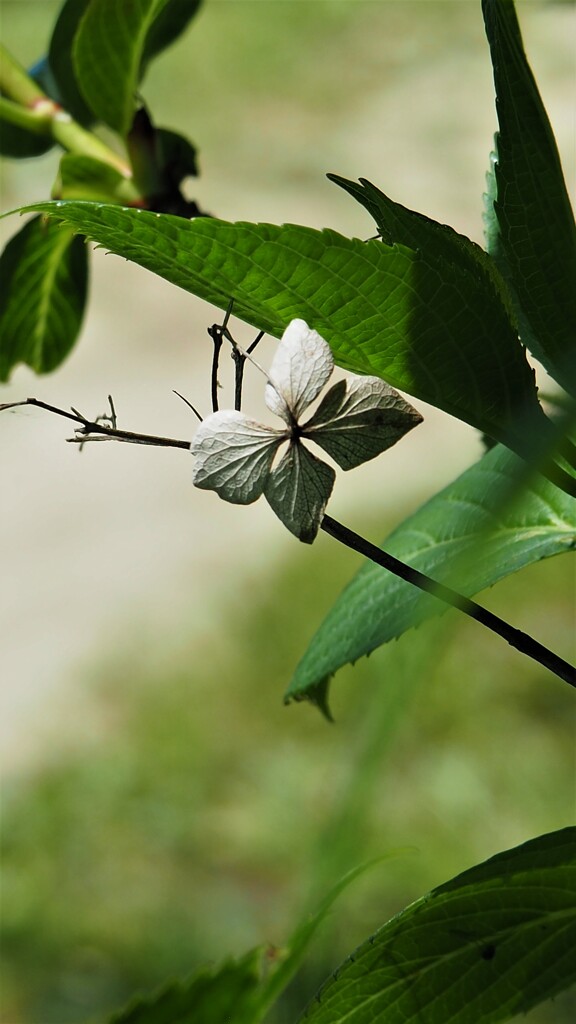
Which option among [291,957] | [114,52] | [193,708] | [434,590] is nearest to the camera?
[434,590]

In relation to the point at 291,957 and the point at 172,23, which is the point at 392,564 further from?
the point at 172,23

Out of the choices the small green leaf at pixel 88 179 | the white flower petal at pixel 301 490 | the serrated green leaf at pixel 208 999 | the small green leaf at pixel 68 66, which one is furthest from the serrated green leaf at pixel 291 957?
the small green leaf at pixel 68 66

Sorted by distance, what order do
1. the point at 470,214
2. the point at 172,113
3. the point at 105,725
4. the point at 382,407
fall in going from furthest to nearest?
the point at 172,113 < the point at 470,214 < the point at 105,725 < the point at 382,407

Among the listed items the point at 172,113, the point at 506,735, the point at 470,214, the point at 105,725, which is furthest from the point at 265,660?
the point at 172,113

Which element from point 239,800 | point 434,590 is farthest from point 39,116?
point 239,800

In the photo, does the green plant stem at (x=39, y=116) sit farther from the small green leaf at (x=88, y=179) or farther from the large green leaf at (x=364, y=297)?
the large green leaf at (x=364, y=297)

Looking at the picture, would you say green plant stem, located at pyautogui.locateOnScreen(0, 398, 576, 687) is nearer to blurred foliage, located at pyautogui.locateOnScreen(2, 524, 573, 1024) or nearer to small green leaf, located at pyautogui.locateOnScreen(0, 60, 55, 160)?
small green leaf, located at pyautogui.locateOnScreen(0, 60, 55, 160)

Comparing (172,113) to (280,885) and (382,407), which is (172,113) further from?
(382,407)
